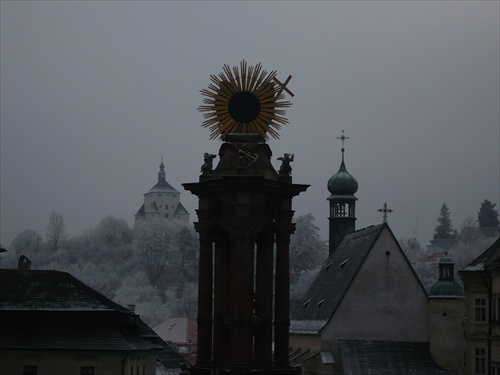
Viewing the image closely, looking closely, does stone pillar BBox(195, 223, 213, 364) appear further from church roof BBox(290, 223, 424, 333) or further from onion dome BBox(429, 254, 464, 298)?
onion dome BBox(429, 254, 464, 298)

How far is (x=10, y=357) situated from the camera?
169 ft

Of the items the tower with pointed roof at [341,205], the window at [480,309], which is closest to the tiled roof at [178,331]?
the tower with pointed roof at [341,205]

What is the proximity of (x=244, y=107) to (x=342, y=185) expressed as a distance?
56.5m

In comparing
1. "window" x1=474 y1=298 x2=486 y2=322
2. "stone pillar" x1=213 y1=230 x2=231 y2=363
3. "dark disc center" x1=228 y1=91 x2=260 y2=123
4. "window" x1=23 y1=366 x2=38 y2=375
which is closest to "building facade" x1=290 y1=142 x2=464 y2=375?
"window" x1=474 y1=298 x2=486 y2=322

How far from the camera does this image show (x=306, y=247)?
7156 inches

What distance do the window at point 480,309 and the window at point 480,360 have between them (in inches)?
64.5

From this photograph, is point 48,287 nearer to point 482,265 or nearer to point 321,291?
point 482,265

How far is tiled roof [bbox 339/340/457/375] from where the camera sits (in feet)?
222

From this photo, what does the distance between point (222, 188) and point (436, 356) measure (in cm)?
4126

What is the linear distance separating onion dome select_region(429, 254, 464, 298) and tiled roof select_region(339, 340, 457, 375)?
9.92ft

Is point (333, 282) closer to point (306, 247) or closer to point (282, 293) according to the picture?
point (282, 293)

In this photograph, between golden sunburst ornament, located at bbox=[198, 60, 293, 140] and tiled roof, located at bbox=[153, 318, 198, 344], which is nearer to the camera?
golden sunburst ornament, located at bbox=[198, 60, 293, 140]

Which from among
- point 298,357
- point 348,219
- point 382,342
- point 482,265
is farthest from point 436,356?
point 348,219

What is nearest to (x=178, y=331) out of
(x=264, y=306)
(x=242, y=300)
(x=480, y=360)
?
(x=480, y=360)
